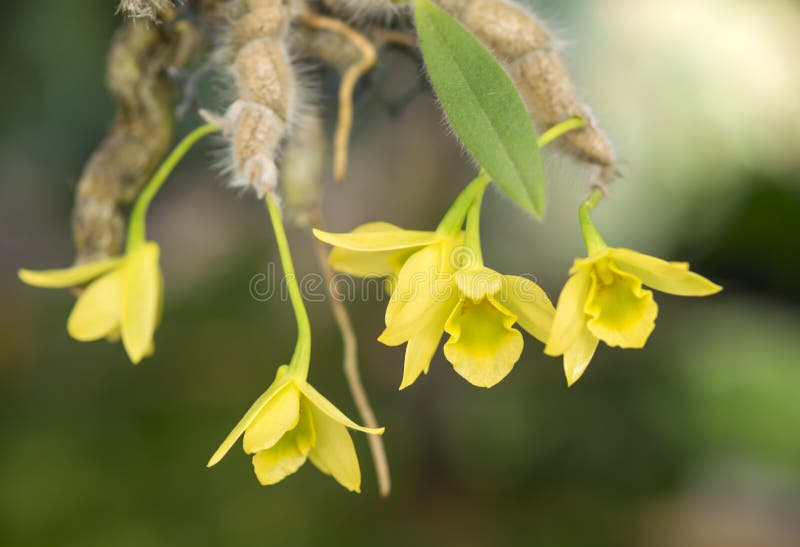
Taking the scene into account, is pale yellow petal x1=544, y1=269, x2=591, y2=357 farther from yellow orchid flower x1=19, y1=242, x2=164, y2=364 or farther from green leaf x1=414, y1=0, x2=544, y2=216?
yellow orchid flower x1=19, y1=242, x2=164, y2=364

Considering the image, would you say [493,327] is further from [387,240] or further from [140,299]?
[140,299]

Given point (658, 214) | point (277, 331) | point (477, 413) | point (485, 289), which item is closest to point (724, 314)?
point (658, 214)

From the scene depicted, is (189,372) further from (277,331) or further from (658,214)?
(658,214)

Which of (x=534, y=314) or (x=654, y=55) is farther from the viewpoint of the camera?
(x=654, y=55)

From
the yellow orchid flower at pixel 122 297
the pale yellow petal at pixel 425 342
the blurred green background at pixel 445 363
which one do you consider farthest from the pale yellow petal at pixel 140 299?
the blurred green background at pixel 445 363

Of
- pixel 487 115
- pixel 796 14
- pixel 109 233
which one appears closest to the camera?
pixel 487 115

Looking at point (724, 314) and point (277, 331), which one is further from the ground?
point (724, 314)

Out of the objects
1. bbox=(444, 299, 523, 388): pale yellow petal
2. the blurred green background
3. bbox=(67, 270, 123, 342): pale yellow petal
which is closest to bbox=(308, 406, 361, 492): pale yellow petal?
bbox=(444, 299, 523, 388): pale yellow petal
